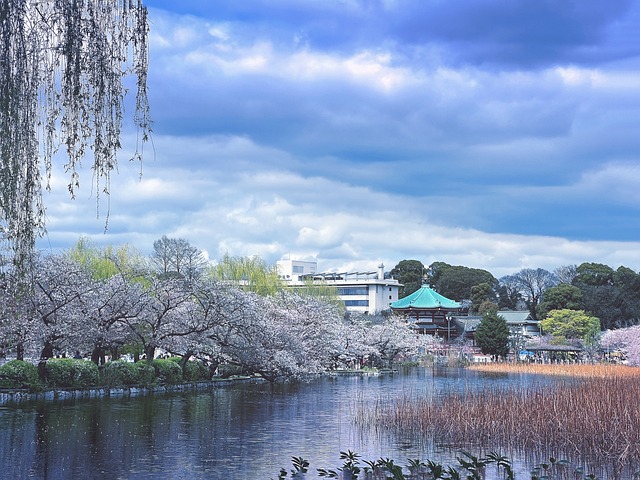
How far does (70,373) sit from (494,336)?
42.0 meters

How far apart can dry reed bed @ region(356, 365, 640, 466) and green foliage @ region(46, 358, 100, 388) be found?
11.3m

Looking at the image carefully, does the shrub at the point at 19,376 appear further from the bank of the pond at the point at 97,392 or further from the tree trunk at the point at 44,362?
the tree trunk at the point at 44,362

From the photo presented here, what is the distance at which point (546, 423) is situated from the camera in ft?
46.4

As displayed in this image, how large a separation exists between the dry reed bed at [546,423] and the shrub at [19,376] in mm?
11294

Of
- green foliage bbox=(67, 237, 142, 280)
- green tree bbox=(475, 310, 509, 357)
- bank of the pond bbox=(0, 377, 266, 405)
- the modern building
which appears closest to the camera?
bank of the pond bbox=(0, 377, 266, 405)

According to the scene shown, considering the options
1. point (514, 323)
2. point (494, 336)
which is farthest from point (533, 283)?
point (494, 336)

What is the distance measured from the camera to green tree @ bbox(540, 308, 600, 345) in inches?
2427

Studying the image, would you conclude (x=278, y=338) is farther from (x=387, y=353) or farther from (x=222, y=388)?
(x=387, y=353)

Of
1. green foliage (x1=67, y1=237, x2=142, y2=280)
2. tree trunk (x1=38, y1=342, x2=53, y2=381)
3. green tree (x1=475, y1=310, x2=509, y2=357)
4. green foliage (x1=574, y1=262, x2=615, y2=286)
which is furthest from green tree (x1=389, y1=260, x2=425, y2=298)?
tree trunk (x1=38, y1=342, x2=53, y2=381)

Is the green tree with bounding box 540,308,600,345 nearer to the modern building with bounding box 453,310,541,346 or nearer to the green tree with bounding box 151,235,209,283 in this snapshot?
the modern building with bounding box 453,310,541,346

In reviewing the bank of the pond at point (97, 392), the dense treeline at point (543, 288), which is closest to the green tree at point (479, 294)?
the dense treeline at point (543, 288)

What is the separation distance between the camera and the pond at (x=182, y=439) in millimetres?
11977

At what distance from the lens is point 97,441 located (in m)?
14.3

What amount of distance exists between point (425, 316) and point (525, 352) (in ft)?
40.1
